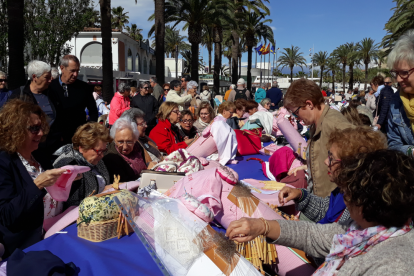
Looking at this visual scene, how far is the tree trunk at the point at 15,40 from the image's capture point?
7949mm

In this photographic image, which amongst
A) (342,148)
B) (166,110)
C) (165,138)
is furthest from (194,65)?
(342,148)

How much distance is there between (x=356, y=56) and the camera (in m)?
50.9

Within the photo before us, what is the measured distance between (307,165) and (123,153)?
197cm

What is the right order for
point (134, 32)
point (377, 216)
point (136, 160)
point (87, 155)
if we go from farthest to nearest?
1. point (134, 32)
2. point (136, 160)
3. point (87, 155)
4. point (377, 216)

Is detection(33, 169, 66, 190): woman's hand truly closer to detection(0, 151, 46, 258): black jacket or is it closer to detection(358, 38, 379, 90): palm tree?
detection(0, 151, 46, 258): black jacket

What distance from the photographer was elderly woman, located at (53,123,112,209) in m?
3.07

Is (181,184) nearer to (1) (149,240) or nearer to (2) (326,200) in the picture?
(1) (149,240)

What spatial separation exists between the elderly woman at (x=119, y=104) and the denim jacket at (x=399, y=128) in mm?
5349

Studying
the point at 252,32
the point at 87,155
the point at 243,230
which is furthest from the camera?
the point at 252,32

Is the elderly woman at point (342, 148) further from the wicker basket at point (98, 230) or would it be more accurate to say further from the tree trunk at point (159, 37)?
the tree trunk at point (159, 37)

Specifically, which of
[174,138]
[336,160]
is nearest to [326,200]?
[336,160]

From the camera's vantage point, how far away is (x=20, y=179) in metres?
2.45

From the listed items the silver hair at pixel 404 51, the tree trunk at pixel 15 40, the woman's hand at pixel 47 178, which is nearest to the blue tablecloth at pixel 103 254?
the woman's hand at pixel 47 178

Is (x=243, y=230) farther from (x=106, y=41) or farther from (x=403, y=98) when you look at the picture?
(x=106, y=41)
